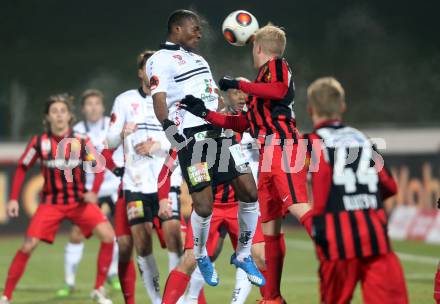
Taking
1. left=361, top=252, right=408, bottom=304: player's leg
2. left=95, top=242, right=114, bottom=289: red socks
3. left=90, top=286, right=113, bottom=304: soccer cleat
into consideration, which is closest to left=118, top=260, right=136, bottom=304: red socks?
left=90, top=286, right=113, bottom=304: soccer cleat

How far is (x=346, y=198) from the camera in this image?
579cm

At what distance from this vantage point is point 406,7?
2139cm

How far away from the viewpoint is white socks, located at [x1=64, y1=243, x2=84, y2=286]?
11.0m

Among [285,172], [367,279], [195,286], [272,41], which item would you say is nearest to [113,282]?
[195,286]

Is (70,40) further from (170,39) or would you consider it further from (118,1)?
(170,39)

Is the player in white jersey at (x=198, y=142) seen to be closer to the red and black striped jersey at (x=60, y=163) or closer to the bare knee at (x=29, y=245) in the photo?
the bare knee at (x=29, y=245)

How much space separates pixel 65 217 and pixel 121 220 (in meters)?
1.95

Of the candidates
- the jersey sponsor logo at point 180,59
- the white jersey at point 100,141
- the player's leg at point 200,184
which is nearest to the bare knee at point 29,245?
the white jersey at point 100,141

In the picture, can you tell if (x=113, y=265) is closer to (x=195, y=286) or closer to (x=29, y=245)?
(x=29, y=245)

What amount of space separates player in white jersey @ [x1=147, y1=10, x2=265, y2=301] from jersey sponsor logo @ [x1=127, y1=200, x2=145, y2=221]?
1039 millimetres

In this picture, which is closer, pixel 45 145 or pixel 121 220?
pixel 121 220

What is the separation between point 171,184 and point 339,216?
2983mm

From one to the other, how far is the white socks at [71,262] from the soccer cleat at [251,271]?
12.9 ft

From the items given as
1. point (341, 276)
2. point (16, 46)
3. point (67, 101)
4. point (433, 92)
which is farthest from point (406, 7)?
point (341, 276)
